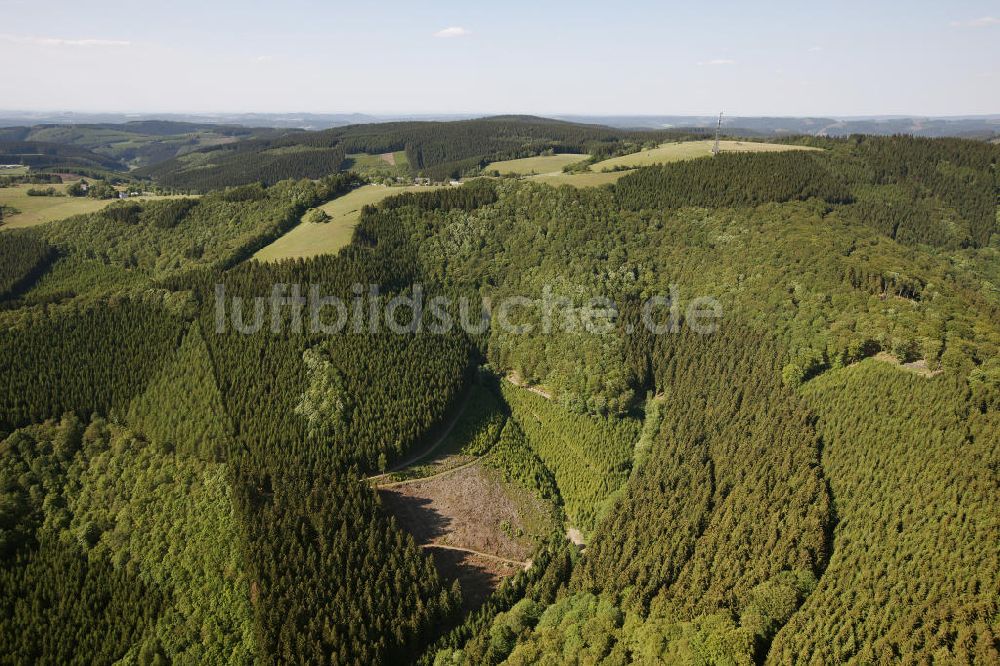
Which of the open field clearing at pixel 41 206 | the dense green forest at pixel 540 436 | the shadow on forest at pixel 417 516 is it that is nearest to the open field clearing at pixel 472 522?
the shadow on forest at pixel 417 516

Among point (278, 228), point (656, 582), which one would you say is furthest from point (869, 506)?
point (278, 228)

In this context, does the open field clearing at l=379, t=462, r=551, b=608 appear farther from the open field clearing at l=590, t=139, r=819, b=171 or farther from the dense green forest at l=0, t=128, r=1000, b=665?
the open field clearing at l=590, t=139, r=819, b=171

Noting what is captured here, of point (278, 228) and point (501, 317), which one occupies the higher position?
point (278, 228)

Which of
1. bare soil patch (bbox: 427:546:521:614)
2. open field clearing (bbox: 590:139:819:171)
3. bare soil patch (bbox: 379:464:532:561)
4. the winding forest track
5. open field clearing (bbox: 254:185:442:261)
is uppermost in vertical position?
open field clearing (bbox: 590:139:819:171)

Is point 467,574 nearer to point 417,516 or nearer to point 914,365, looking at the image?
point 417,516

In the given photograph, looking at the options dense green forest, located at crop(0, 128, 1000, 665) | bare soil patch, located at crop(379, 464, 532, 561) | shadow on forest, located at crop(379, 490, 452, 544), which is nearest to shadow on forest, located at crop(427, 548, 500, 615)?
dense green forest, located at crop(0, 128, 1000, 665)

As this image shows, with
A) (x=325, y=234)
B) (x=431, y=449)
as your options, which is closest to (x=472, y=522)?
(x=431, y=449)

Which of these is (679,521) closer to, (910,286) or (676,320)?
(676,320)
